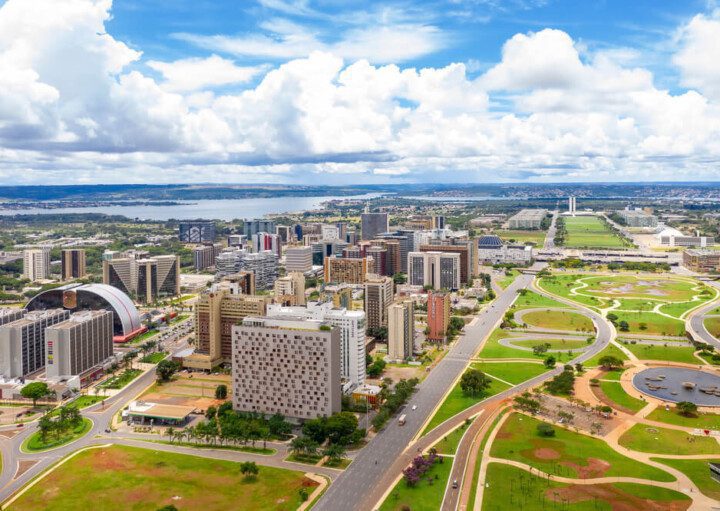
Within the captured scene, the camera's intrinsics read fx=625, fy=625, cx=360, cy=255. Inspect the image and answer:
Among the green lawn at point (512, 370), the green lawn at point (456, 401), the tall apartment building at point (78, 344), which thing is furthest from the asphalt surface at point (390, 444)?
the tall apartment building at point (78, 344)

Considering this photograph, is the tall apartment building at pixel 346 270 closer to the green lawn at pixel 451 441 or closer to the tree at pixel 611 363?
the tree at pixel 611 363

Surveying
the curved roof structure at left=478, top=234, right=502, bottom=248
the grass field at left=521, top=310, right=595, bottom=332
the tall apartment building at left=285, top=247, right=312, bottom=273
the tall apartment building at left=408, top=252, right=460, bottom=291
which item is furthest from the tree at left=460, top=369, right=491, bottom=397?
the curved roof structure at left=478, top=234, right=502, bottom=248

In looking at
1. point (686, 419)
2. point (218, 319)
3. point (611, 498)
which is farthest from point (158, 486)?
point (686, 419)

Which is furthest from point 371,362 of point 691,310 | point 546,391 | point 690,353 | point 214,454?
point 691,310

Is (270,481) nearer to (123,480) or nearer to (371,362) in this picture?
(123,480)

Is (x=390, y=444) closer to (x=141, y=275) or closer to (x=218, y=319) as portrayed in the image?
(x=218, y=319)

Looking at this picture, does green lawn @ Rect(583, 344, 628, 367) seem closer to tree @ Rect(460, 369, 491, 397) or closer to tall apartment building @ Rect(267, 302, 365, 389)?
tree @ Rect(460, 369, 491, 397)

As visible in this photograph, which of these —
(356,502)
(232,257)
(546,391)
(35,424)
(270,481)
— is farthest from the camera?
(232,257)
